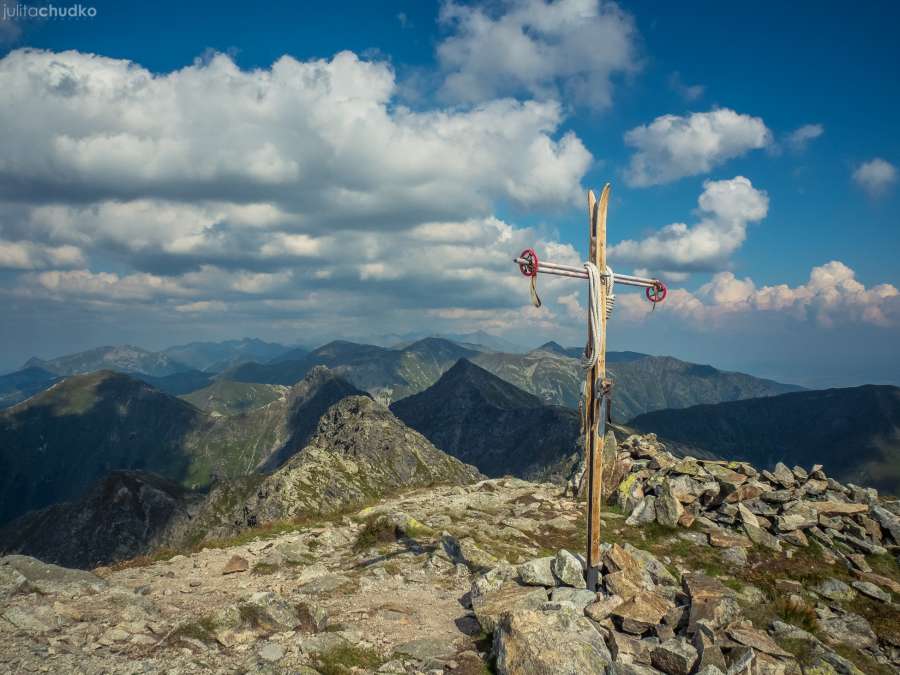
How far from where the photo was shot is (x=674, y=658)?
11820 millimetres

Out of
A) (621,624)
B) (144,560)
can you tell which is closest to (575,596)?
(621,624)

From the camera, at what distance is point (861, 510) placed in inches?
1076

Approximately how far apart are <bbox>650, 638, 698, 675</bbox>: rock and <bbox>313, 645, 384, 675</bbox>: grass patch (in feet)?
22.2

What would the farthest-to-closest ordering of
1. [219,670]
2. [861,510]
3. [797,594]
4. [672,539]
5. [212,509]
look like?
1. [212,509]
2. [861,510]
3. [672,539]
4. [797,594]
5. [219,670]

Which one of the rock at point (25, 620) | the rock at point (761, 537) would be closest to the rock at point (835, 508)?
the rock at point (761, 537)

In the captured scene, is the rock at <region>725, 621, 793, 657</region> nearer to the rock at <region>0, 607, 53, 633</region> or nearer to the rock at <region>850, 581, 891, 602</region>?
the rock at <region>850, 581, 891, 602</region>

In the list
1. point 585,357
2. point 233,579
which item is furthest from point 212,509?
point 585,357

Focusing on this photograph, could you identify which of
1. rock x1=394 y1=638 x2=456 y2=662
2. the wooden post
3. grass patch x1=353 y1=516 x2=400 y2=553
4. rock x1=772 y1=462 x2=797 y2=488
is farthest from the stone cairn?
grass patch x1=353 y1=516 x2=400 y2=553

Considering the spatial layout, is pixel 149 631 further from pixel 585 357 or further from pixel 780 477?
pixel 780 477

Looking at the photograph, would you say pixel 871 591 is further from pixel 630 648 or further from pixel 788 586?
pixel 630 648

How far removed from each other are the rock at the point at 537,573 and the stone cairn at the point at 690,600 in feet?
0.11

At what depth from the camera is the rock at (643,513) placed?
27.0 m

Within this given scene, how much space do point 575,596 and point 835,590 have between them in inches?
512

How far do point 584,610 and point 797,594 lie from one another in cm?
1067
